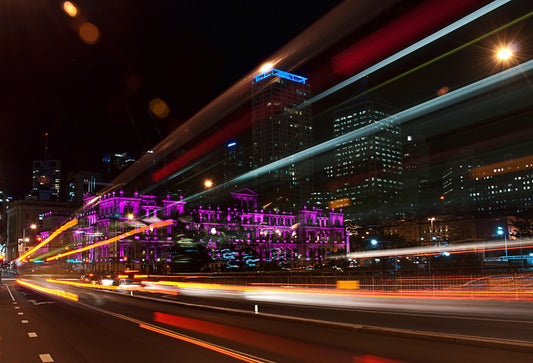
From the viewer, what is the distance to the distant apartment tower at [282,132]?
3253 inches

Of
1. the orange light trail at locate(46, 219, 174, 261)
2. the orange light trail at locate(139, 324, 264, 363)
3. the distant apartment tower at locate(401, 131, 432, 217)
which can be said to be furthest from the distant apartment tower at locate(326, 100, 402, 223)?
the orange light trail at locate(46, 219, 174, 261)

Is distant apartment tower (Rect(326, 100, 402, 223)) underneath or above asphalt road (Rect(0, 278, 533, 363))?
above

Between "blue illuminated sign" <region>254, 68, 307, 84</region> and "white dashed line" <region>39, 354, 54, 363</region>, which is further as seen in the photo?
"blue illuminated sign" <region>254, 68, 307, 84</region>

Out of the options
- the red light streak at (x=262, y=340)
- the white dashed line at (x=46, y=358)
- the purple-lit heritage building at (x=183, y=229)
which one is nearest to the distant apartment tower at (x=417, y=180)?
the red light streak at (x=262, y=340)

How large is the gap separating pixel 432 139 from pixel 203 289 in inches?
846

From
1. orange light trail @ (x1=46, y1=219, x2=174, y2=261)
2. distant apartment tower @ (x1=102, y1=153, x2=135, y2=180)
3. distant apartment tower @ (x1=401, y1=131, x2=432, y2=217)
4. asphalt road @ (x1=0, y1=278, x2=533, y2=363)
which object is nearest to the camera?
asphalt road @ (x1=0, y1=278, x2=533, y2=363)

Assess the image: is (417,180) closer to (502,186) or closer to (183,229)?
(502,186)

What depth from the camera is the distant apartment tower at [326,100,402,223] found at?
165 ft

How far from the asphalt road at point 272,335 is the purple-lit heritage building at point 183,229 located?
74126mm

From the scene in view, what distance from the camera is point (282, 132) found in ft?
377

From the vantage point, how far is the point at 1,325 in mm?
14828

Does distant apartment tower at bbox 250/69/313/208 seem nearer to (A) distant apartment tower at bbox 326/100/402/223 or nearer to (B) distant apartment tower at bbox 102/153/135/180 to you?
(A) distant apartment tower at bbox 326/100/402/223

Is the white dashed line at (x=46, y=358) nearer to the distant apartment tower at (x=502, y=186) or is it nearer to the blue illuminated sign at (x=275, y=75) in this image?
the distant apartment tower at (x=502, y=186)

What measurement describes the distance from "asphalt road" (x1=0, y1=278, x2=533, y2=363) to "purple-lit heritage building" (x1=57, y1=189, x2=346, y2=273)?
243 feet
